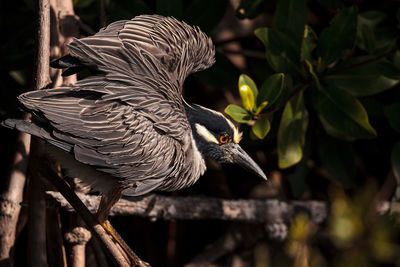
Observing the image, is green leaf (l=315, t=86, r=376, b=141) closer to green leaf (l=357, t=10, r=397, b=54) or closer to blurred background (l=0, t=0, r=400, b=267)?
blurred background (l=0, t=0, r=400, b=267)

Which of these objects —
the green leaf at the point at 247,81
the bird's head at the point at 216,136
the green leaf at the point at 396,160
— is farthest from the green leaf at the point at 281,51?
the green leaf at the point at 396,160

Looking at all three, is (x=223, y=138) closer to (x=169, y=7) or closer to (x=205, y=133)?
(x=205, y=133)

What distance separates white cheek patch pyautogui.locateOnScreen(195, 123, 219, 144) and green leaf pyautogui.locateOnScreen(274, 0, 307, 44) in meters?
0.78

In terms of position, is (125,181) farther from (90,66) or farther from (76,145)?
(90,66)

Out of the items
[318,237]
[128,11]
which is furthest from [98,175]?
[318,237]

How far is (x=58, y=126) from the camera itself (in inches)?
71.4

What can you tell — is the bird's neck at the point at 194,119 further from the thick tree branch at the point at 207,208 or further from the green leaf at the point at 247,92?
the thick tree branch at the point at 207,208

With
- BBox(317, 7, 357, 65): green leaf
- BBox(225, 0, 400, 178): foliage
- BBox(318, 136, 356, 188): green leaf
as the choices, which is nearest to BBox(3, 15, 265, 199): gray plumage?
BBox(225, 0, 400, 178): foliage

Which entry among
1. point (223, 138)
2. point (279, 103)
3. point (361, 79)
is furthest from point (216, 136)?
point (361, 79)

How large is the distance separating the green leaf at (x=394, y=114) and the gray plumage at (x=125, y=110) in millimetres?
1187

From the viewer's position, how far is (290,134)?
2676 mm

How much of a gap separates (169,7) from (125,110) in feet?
3.04

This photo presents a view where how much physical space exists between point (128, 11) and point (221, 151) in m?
0.91

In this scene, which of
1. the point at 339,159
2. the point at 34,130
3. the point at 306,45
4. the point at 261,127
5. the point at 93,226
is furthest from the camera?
the point at 339,159
